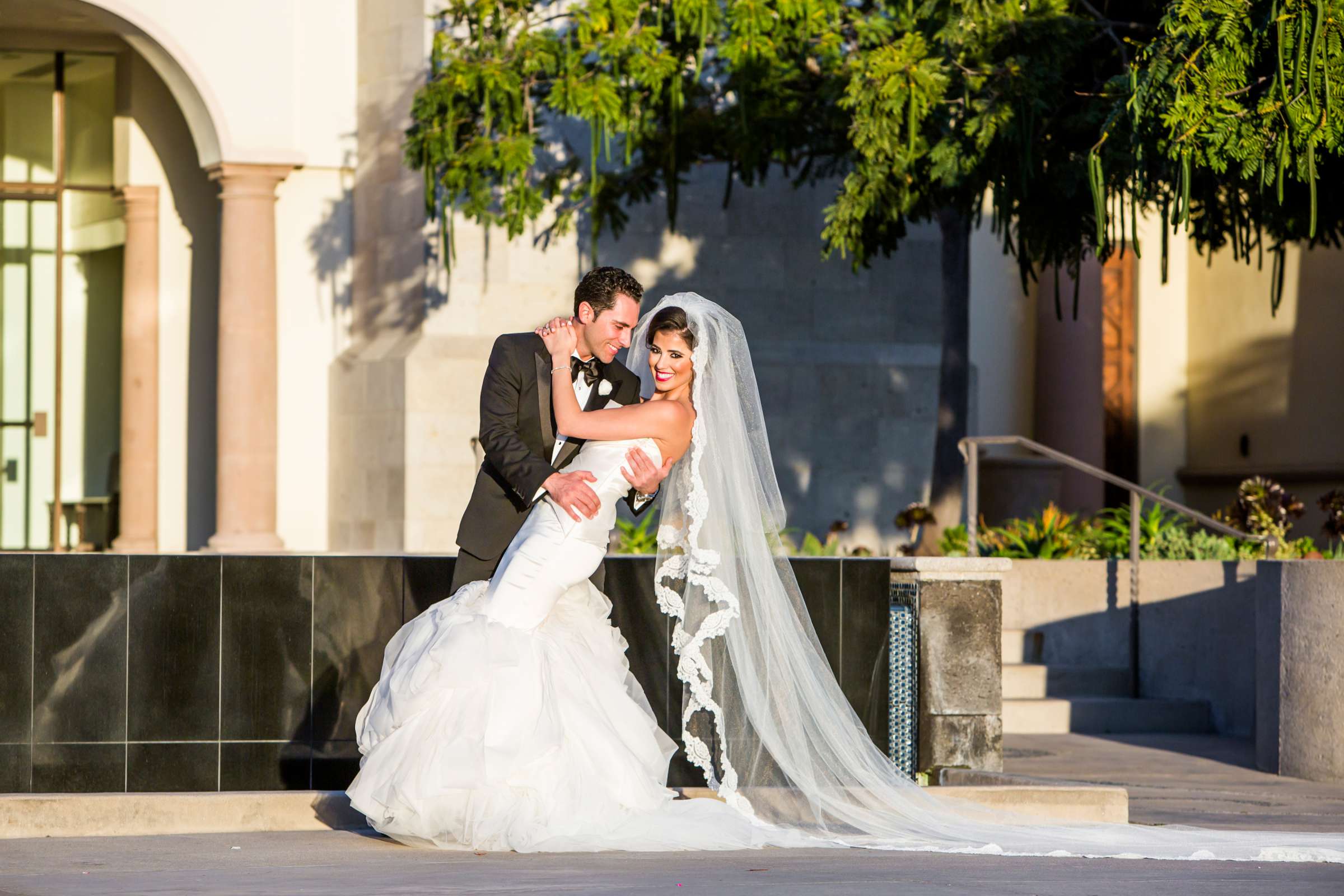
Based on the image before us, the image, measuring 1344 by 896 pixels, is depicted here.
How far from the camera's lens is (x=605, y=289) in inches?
268

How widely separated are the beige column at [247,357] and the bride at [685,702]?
1108 cm

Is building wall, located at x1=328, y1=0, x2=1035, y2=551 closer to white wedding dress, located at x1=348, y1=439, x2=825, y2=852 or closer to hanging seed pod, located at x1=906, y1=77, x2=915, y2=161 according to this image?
hanging seed pod, located at x1=906, y1=77, x2=915, y2=161

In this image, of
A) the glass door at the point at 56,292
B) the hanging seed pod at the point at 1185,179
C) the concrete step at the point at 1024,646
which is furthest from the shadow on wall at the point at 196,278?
the hanging seed pod at the point at 1185,179

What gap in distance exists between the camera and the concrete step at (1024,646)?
573 inches

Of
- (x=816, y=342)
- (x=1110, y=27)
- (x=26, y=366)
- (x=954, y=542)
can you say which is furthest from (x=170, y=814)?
(x=26, y=366)

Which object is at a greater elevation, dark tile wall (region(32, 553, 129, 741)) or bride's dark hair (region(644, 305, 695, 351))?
bride's dark hair (region(644, 305, 695, 351))

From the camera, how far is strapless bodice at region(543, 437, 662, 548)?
22.8ft

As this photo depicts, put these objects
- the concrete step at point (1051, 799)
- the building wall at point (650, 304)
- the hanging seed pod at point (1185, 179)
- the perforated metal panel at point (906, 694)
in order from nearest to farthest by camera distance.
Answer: the concrete step at point (1051, 799)
the perforated metal panel at point (906, 694)
the hanging seed pod at point (1185, 179)
the building wall at point (650, 304)

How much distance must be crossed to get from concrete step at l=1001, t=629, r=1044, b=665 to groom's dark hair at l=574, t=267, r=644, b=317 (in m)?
8.52

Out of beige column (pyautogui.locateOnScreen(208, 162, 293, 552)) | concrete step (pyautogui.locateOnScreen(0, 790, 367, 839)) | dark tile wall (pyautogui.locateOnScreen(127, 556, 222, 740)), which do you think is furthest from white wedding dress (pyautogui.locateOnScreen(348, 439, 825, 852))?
beige column (pyautogui.locateOnScreen(208, 162, 293, 552))

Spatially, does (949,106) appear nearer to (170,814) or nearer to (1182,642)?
(1182,642)

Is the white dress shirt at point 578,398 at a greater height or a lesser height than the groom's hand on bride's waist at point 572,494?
greater

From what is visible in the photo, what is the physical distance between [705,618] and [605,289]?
1.59 metres

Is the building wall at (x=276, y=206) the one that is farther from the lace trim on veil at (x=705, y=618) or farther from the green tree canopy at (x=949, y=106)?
the lace trim on veil at (x=705, y=618)
